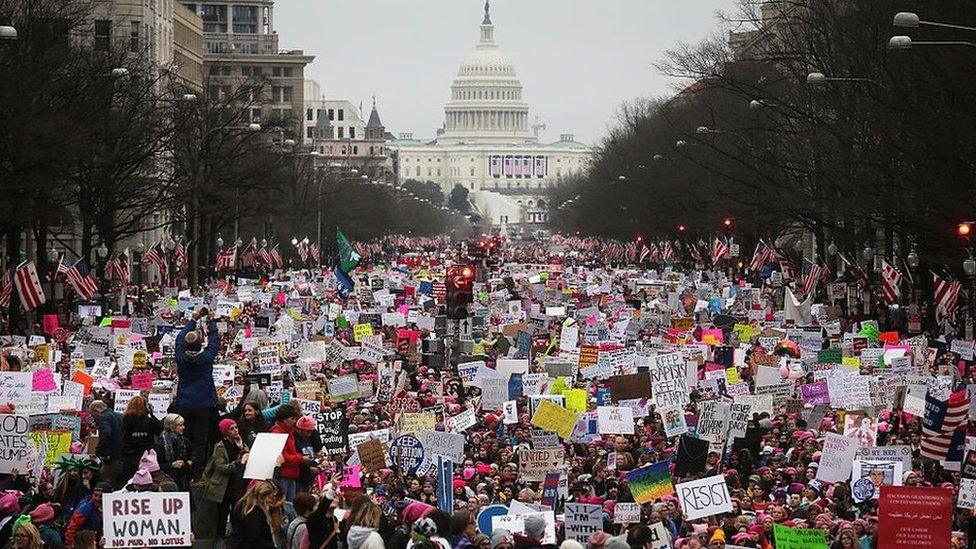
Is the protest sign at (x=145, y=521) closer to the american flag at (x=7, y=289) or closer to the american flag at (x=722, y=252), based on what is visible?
the american flag at (x=7, y=289)

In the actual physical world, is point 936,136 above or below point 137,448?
above

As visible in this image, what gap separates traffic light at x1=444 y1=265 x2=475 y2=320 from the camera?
41.6m

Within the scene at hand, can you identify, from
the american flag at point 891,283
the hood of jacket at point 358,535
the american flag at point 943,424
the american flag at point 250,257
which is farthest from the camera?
the american flag at point 250,257

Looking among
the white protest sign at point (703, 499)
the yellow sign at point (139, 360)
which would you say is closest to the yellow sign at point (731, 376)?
the yellow sign at point (139, 360)

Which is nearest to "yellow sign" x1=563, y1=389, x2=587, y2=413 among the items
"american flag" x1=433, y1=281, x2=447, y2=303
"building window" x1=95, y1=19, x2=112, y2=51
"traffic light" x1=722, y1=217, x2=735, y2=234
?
"american flag" x1=433, y1=281, x2=447, y2=303

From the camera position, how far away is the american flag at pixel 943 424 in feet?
75.0

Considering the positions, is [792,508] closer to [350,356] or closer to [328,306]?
[350,356]

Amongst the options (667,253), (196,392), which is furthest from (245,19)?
(196,392)

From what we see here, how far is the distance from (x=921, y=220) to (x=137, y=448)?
24.5 metres

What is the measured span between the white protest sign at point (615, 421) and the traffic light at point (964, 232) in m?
13.9

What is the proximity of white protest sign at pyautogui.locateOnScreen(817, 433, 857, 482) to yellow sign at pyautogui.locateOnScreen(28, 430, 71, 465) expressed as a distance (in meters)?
6.42

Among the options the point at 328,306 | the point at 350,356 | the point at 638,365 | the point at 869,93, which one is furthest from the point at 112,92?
the point at 638,365

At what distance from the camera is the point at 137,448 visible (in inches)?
799

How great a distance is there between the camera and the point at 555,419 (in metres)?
24.3
